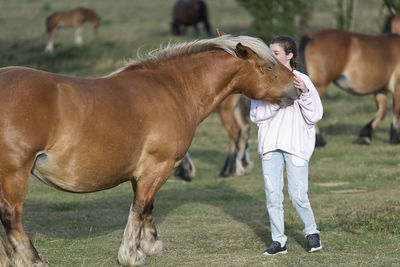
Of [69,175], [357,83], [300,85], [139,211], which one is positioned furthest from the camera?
[357,83]

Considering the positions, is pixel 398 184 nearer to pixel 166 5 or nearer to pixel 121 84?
pixel 121 84

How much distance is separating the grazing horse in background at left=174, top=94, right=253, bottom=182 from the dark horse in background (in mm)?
17129

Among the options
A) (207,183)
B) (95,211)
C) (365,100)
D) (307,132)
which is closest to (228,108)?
(207,183)

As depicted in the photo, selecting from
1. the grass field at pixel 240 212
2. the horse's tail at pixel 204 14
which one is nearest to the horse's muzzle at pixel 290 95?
the grass field at pixel 240 212

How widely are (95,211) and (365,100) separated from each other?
1078 centimetres

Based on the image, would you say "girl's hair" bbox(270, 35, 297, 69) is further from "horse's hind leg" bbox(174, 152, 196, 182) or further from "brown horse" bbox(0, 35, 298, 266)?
"horse's hind leg" bbox(174, 152, 196, 182)

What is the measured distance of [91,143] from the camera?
4.98 metres

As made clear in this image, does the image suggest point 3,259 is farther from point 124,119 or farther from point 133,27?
point 133,27

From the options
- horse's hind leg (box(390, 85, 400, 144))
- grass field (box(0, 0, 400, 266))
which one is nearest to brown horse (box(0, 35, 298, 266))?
grass field (box(0, 0, 400, 266))

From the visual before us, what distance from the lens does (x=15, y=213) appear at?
4.73 metres

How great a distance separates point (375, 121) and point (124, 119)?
8688 mm

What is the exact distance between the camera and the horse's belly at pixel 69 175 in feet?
15.9

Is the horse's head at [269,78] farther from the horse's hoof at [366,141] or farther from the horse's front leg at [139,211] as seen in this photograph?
the horse's hoof at [366,141]

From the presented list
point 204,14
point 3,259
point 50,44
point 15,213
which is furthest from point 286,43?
point 204,14
